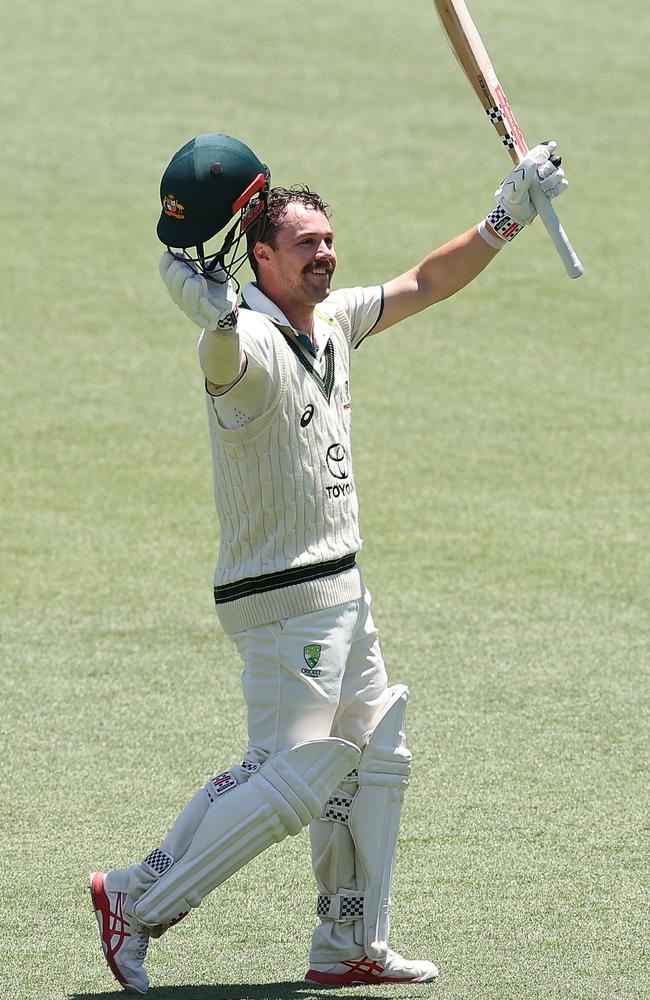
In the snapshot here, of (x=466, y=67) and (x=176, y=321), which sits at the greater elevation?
(x=176, y=321)

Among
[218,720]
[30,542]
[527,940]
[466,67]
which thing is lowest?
[527,940]

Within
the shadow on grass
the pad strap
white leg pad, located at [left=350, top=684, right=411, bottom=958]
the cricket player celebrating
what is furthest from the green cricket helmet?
the shadow on grass

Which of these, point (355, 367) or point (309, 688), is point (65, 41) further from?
point (309, 688)

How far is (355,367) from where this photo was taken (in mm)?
10133

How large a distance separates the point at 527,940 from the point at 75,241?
888 centimetres

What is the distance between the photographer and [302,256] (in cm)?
362

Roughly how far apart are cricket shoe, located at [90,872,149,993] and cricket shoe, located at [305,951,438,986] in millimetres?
427

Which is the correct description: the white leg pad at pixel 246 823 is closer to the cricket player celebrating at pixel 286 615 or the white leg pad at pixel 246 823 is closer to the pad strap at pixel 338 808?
the cricket player celebrating at pixel 286 615

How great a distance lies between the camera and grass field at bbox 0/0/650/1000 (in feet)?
13.6

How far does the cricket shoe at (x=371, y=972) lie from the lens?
3699 mm

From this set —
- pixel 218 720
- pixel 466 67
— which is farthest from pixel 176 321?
pixel 466 67

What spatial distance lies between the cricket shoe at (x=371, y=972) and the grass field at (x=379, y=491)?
1.8 inches

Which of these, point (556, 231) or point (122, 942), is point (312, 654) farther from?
point (556, 231)

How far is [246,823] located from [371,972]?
0.57 meters
